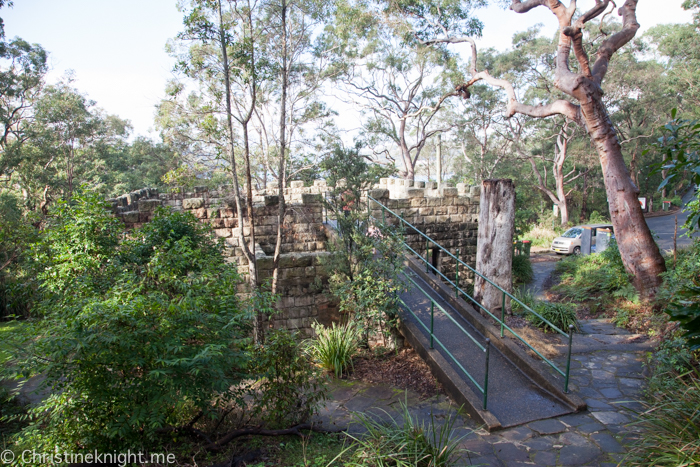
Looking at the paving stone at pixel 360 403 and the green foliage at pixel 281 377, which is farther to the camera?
the paving stone at pixel 360 403

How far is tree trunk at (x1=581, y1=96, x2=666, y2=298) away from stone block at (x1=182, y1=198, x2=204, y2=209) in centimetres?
770

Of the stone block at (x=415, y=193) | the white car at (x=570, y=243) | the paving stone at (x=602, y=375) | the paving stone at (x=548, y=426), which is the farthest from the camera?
the white car at (x=570, y=243)

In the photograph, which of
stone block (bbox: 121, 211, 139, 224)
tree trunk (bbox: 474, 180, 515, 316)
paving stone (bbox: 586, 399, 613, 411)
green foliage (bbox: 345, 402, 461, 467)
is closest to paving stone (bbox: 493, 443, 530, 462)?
green foliage (bbox: 345, 402, 461, 467)

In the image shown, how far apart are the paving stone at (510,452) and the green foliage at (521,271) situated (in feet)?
25.4

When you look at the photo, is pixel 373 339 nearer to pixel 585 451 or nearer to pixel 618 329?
pixel 585 451

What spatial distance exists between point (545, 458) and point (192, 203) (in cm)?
632

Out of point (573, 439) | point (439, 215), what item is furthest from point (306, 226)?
point (573, 439)

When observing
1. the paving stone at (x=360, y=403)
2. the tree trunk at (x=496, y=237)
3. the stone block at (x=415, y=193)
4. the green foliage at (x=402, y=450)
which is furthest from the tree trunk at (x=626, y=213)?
the green foliage at (x=402, y=450)

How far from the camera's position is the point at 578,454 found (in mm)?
3740

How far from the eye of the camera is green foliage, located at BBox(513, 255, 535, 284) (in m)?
11.1

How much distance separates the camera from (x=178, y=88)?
28.8 ft

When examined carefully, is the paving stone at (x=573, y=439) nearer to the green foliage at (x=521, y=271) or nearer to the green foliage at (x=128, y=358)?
the green foliage at (x=128, y=358)

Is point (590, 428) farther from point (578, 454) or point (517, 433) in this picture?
point (517, 433)

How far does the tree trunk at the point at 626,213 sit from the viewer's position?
25.1ft
